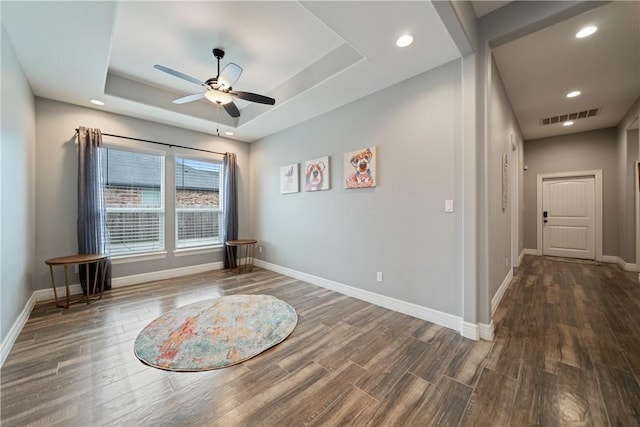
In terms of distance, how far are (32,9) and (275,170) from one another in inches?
130

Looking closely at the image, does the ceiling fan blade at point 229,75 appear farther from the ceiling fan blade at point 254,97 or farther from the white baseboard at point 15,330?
the white baseboard at point 15,330

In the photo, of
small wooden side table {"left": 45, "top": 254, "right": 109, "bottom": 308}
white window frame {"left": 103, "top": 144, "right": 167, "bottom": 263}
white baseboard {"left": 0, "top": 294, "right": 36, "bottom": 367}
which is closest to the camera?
white baseboard {"left": 0, "top": 294, "right": 36, "bottom": 367}

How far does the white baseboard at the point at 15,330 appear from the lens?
6.53 ft


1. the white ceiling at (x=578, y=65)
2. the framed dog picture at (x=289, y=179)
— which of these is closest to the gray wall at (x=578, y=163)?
the white ceiling at (x=578, y=65)

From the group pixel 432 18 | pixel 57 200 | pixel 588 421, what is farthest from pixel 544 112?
pixel 57 200

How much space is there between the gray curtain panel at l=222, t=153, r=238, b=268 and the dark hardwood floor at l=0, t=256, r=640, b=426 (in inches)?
85.3

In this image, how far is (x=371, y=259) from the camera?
3.26m

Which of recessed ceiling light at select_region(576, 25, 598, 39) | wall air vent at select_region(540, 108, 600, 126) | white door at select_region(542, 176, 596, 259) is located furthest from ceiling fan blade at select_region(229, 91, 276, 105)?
white door at select_region(542, 176, 596, 259)

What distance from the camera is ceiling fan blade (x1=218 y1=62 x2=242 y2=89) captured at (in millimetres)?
2553

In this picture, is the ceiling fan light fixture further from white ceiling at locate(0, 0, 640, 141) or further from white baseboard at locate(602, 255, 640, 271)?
white baseboard at locate(602, 255, 640, 271)

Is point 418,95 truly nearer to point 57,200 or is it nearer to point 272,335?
point 272,335

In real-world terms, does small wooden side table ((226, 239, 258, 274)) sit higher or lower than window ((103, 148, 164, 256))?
lower

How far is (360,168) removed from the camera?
333cm

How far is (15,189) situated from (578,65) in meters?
6.38
